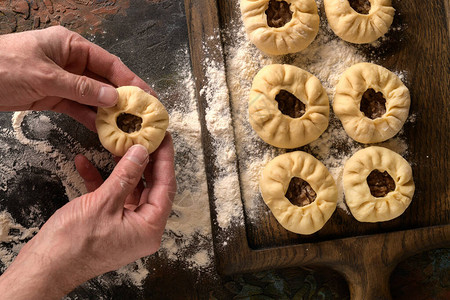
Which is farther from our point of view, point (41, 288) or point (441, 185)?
point (441, 185)

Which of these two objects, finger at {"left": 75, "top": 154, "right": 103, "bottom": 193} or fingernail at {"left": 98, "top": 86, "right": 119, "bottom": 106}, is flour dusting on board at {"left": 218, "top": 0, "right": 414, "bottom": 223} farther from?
finger at {"left": 75, "top": 154, "right": 103, "bottom": 193}

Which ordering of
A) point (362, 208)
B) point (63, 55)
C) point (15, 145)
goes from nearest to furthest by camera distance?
point (63, 55)
point (362, 208)
point (15, 145)

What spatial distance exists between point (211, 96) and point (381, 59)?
0.78 metres

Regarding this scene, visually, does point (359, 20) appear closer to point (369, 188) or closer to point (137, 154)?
point (369, 188)

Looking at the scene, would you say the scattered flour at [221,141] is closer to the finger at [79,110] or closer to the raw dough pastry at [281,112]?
the raw dough pastry at [281,112]

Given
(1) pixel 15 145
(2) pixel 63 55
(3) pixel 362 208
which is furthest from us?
(1) pixel 15 145

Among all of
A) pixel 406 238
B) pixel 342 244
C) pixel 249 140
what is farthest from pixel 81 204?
pixel 406 238

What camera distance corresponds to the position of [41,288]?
143cm

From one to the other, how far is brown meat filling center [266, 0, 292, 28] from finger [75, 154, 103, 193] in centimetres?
100

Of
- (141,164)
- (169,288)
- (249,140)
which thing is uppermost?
(249,140)

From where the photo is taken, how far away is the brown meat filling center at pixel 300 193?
1778 mm

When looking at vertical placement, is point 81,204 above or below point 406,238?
above

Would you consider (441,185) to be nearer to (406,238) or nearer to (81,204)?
(406,238)

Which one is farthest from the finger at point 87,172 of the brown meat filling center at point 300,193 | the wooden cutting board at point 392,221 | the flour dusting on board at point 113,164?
the brown meat filling center at point 300,193
